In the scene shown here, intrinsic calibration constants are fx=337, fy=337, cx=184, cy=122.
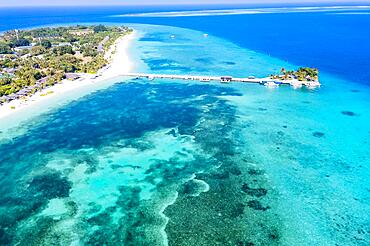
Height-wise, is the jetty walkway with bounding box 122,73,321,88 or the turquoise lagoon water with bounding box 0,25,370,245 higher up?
the turquoise lagoon water with bounding box 0,25,370,245

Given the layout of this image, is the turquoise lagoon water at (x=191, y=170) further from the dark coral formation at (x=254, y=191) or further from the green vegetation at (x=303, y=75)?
the green vegetation at (x=303, y=75)

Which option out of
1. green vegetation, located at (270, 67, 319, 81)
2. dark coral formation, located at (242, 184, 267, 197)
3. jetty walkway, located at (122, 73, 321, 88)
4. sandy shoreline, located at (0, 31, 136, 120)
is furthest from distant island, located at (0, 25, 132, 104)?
dark coral formation, located at (242, 184, 267, 197)

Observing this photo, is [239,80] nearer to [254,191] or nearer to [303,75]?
[303,75]

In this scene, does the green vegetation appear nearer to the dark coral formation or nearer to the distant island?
the dark coral formation

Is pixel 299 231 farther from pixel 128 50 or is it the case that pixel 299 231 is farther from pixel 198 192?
pixel 128 50

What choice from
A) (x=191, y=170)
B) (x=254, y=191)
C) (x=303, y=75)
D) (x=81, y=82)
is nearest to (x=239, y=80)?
(x=303, y=75)

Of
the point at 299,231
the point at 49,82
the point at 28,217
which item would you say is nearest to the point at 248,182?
the point at 299,231
